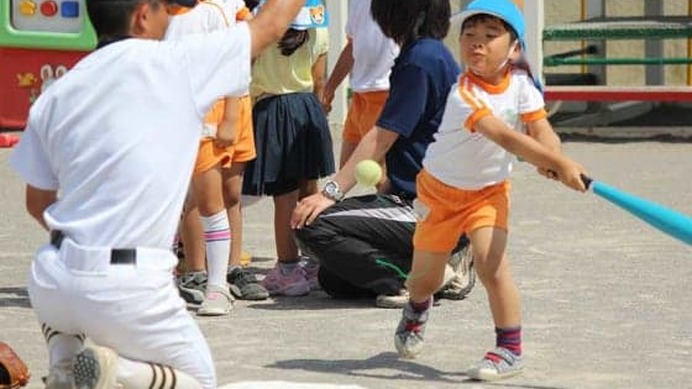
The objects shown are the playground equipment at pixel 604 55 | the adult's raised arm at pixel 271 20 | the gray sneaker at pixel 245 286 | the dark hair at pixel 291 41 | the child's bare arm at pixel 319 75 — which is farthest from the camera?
the playground equipment at pixel 604 55

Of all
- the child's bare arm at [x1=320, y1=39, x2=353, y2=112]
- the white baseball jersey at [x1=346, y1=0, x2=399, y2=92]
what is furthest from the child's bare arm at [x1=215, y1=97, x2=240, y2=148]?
the child's bare arm at [x1=320, y1=39, x2=353, y2=112]

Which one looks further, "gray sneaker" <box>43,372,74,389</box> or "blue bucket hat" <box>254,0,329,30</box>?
"blue bucket hat" <box>254,0,329,30</box>

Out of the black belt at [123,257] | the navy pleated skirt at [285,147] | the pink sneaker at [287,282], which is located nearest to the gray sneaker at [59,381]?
the black belt at [123,257]

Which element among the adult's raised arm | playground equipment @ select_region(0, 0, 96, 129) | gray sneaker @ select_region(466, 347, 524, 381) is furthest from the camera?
playground equipment @ select_region(0, 0, 96, 129)

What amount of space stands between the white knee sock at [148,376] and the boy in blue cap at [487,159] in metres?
1.63

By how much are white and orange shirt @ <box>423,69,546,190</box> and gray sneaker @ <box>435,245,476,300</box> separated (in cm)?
136

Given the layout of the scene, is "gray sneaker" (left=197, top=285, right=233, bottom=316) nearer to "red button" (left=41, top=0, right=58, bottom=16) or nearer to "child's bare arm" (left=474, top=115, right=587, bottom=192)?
"child's bare arm" (left=474, top=115, right=587, bottom=192)

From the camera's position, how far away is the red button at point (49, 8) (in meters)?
11.3

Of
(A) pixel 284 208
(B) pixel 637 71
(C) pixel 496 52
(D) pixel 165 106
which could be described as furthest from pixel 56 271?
(B) pixel 637 71

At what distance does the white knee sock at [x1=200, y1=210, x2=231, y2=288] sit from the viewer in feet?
23.6

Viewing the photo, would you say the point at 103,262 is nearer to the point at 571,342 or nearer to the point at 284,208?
the point at 571,342

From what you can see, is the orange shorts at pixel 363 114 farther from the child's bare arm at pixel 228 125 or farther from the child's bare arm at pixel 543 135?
the child's bare arm at pixel 543 135

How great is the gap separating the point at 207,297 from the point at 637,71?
835 cm

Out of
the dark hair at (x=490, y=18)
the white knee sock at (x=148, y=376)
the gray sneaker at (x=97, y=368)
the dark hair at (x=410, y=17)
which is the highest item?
the dark hair at (x=490, y=18)
